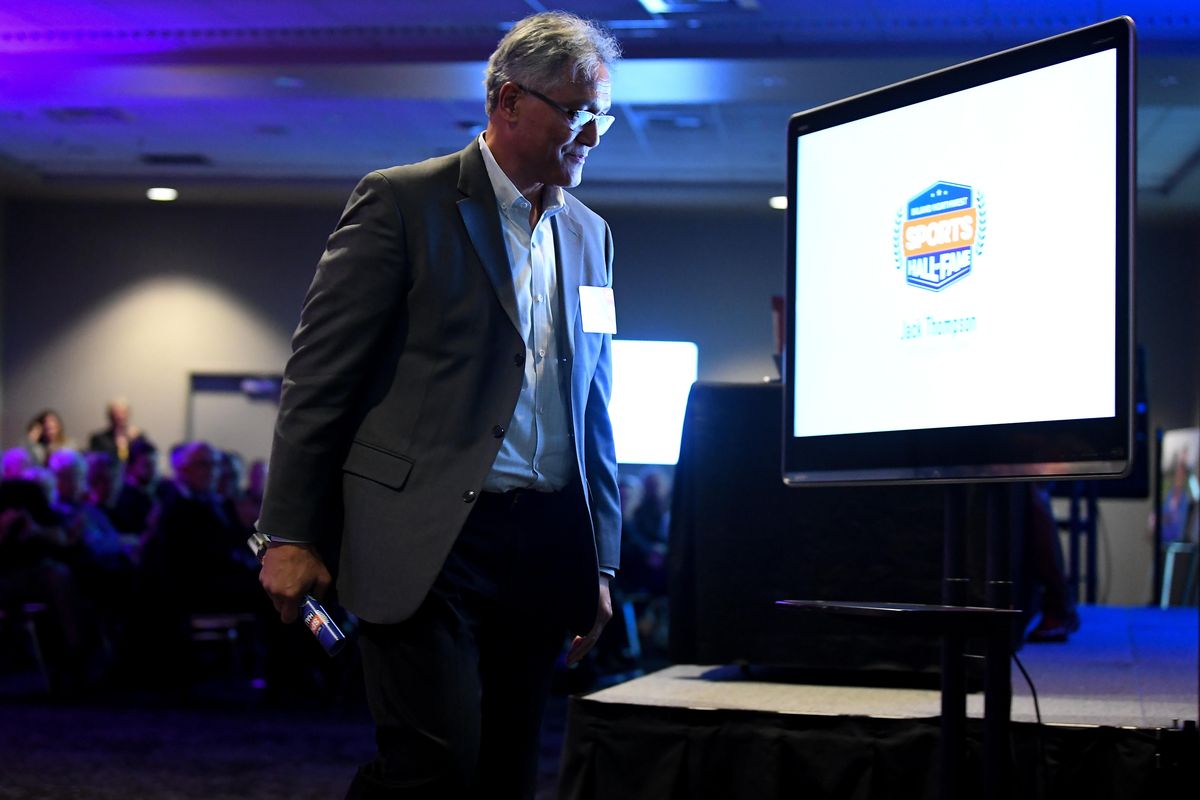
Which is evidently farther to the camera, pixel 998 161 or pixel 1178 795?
pixel 1178 795

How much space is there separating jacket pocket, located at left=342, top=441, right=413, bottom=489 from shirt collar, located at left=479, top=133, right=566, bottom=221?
1.23 ft

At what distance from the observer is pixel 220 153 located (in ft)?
34.3

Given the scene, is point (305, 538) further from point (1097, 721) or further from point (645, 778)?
point (1097, 721)

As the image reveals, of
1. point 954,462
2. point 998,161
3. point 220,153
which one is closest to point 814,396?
point 954,462

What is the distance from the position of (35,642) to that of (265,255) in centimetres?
607

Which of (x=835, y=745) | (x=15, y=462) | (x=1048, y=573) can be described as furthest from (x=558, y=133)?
(x=15, y=462)

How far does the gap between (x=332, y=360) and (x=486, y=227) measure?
28 centimetres

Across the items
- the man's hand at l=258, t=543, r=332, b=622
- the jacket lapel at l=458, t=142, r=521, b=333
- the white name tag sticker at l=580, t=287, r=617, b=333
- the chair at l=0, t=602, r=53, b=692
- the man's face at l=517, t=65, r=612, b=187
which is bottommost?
the chair at l=0, t=602, r=53, b=692

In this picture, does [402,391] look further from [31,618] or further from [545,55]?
[31,618]

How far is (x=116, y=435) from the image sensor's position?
11.1m

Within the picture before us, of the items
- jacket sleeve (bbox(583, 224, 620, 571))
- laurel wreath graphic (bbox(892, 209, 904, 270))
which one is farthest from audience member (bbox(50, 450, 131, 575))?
laurel wreath graphic (bbox(892, 209, 904, 270))

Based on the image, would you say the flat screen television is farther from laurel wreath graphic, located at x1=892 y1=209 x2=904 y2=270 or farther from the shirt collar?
the shirt collar

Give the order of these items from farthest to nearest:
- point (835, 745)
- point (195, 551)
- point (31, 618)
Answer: point (31, 618) → point (195, 551) → point (835, 745)

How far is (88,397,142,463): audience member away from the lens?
1091 cm
